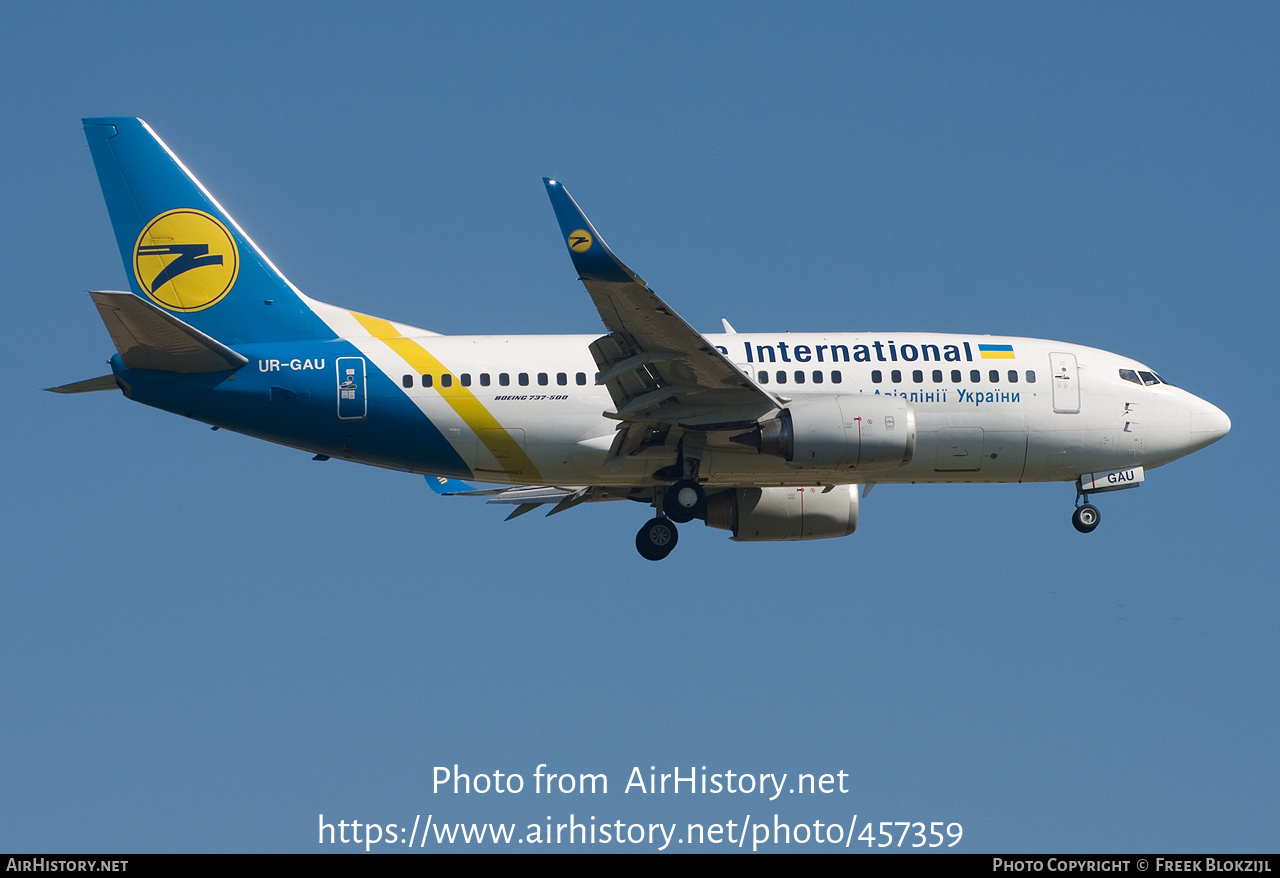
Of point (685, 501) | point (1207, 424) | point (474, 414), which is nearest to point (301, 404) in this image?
point (474, 414)

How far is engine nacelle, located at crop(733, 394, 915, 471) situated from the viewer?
36.7 meters

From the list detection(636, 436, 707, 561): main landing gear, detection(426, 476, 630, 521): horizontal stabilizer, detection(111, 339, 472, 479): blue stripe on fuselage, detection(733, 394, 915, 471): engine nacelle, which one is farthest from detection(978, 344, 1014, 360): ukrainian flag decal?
detection(111, 339, 472, 479): blue stripe on fuselage

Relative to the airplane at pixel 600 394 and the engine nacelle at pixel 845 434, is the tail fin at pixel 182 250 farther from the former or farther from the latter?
the engine nacelle at pixel 845 434

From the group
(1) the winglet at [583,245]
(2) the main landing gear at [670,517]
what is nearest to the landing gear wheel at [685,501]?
(2) the main landing gear at [670,517]

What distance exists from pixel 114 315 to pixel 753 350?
1428 centimetres

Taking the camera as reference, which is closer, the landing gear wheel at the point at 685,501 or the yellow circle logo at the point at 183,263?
the landing gear wheel at the point at 685,501

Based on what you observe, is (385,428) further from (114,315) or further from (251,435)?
(114,315)

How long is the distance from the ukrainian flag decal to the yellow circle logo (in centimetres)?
1773

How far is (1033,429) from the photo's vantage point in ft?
129

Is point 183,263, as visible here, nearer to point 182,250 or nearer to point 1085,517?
point 182,250

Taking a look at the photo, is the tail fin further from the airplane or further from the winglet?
the winglet

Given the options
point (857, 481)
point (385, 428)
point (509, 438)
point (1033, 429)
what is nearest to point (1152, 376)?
point (1033, 429)

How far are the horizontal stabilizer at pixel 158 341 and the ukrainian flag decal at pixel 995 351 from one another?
1721cm

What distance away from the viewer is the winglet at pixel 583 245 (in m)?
31.6
